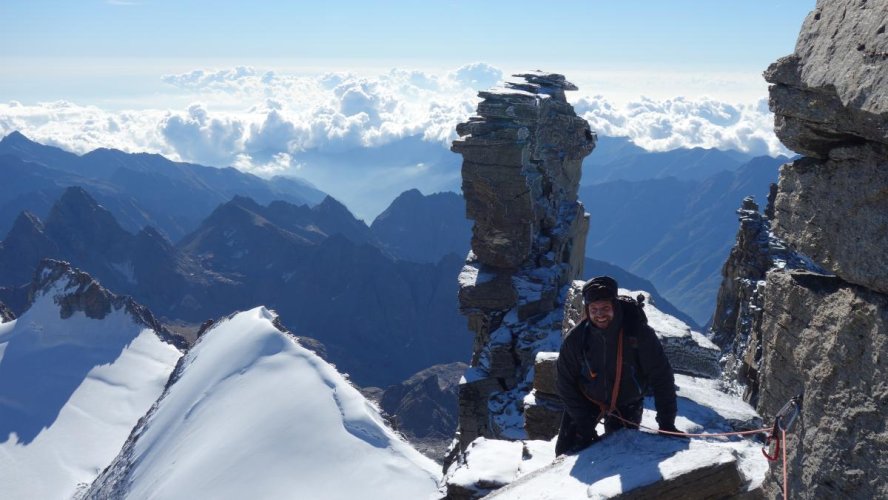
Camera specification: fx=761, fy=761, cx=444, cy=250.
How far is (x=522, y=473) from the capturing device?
14070 millimetres

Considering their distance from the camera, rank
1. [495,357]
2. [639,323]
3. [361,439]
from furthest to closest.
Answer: [361,439] → [495,357] → [639,323]

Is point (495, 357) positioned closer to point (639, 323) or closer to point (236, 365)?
point (639, 323)

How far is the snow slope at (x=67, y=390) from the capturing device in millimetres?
126125

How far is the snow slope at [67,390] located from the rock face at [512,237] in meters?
90.7

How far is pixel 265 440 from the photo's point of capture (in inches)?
2422

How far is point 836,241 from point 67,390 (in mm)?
179724

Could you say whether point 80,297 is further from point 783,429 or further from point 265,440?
point 783,429

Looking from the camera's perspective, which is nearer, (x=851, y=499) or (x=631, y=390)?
(x=851, y=499)

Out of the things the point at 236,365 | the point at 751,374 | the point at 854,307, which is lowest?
the point at 236,365

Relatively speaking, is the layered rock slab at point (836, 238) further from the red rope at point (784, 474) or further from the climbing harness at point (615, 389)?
the climbing harness at point (615, 389)

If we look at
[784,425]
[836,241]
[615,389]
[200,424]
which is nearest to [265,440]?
[200,424]

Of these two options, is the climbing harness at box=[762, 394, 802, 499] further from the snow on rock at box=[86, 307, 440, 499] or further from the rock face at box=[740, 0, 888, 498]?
the snow on rock at box=[86, 307, 440, 499]

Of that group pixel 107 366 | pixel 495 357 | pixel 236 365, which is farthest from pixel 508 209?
pixel 107 366

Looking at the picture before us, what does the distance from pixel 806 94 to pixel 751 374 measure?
56.2 ft
